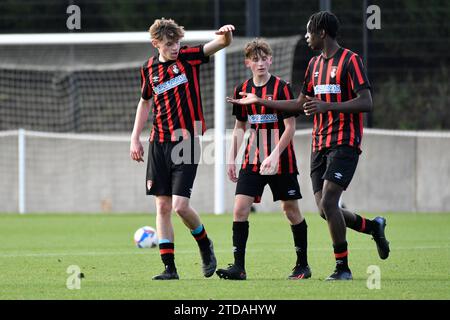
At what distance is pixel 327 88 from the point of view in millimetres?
7676

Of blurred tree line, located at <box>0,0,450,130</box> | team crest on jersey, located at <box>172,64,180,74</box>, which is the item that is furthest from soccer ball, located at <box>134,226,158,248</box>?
blurred tree line, located at <box>0,0,450,130</box>

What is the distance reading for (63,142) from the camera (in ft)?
64.3

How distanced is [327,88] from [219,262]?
2292 mm

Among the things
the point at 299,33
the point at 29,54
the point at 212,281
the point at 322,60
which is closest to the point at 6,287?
the point at 212,281

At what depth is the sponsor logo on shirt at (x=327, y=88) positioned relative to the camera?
25.1ft

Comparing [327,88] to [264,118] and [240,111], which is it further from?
[240,111]

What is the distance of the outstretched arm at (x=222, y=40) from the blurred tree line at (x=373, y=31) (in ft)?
37.2

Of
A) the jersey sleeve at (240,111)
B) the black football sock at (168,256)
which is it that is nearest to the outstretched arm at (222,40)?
the jersey sleeve at (240,111)

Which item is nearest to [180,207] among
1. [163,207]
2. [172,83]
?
[163,207]

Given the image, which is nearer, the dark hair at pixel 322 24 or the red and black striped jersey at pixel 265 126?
the dark hair at pixel 322 24

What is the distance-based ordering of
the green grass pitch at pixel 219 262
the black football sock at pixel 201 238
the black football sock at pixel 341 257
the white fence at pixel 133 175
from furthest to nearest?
the white fence at pixel 133 175 → the black football sock at pixel 201 238 → the black football sock at pixel 341 257 → the green grass pitch at pixel 219 262

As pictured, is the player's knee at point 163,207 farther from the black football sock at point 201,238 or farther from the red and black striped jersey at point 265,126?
the red and black striped jersey at point 265,126

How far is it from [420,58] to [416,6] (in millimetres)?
971

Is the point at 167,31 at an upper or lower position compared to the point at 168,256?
upper
